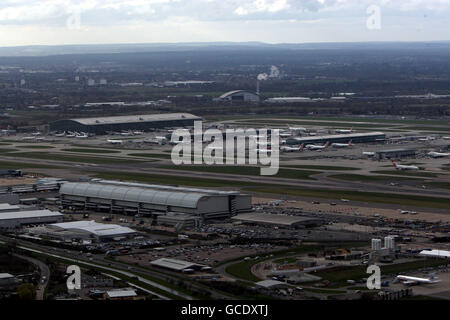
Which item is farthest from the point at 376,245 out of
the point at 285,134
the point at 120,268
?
the point at 285,134

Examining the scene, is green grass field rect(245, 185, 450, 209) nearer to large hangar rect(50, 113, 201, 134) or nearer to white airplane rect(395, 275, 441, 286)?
white airplane rect(395, 275, 441, 286)

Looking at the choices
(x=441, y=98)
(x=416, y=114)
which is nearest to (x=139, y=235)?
(x=416, y=114)

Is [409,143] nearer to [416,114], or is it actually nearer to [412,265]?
[416,114]

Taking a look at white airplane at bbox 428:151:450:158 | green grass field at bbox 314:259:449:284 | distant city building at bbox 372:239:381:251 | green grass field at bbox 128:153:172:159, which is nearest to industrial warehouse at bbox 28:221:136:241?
green grass field at bbox 314:259:449:284

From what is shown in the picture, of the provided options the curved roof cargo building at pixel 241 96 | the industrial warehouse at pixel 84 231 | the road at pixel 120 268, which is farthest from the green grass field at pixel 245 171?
the curved roof cargo building at pixel 241 96

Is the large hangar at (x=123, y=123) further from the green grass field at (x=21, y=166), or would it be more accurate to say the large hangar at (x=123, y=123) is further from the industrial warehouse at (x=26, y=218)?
the industrial warehouse at (x=26, y=218)
